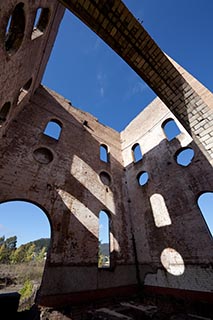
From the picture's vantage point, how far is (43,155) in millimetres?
6809

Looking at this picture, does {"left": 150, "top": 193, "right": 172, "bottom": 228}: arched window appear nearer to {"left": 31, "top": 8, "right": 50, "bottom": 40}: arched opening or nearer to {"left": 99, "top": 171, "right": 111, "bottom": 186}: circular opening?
{"left": 99, "top": 171, "right": 111, "bottom": 186}: circular opening

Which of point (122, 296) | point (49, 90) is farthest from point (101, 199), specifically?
point (49, 90)

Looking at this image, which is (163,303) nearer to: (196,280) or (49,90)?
(196,280)

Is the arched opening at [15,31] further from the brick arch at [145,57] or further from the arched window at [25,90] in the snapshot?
the arched window at [25,90]

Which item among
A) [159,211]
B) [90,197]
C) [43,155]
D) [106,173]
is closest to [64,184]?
[90,197]

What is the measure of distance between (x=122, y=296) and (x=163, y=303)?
5.01ft

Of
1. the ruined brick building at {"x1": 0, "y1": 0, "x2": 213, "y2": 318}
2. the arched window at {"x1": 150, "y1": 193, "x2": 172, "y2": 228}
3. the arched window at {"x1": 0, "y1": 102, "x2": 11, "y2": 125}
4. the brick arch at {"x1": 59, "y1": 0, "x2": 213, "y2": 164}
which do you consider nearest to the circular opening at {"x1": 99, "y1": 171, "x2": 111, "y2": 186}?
the ruined brick building at {"x1": 0, "y1": 0, "x2": 213, "y2": 318}

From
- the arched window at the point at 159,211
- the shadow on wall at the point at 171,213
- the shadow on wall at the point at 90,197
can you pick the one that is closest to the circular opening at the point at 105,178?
the shadow on wall at the point at 90,197

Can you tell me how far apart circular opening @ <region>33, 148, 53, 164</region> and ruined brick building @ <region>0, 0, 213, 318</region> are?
0.05m

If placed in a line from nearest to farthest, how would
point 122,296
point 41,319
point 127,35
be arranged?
1. point 127,35
2. point 41,319
3. point 122,296

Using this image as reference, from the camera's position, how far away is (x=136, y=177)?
8.98 m

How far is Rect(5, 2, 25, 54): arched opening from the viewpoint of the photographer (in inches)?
148

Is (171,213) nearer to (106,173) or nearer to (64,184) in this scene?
(106,173)

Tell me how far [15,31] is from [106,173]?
703cm
